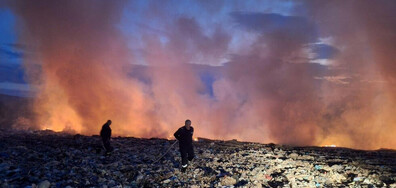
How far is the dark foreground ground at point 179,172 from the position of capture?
22.6 ft

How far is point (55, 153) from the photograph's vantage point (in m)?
9.59

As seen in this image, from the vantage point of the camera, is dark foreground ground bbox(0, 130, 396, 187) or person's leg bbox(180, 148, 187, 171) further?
person's leg bbox(180, 148, 187, 171)

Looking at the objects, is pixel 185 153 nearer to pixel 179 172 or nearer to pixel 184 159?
pixel 184 159

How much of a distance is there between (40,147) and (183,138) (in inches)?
259

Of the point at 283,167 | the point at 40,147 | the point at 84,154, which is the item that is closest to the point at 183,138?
the point at 283,167

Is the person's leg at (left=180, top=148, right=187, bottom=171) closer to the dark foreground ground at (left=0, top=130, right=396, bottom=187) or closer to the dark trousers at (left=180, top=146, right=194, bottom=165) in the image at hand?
the dark trousers at (left=180, top=146, right=194, bottom=165)

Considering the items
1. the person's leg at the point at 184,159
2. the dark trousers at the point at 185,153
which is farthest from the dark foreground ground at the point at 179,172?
the dark trousers at the point at 185,153

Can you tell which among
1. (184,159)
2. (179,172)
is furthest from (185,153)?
(179,172)

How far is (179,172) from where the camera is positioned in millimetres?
7914

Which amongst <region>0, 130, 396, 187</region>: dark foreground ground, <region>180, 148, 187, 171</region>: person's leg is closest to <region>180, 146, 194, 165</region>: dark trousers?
<region>180, 148, 187, 171</region>: person's leg

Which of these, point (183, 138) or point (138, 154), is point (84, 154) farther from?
point (183, 138)

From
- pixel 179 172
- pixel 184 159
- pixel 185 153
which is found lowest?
pixel 179 172

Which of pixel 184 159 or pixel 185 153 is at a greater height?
pixel 185 153

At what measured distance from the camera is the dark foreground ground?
22.6ft
